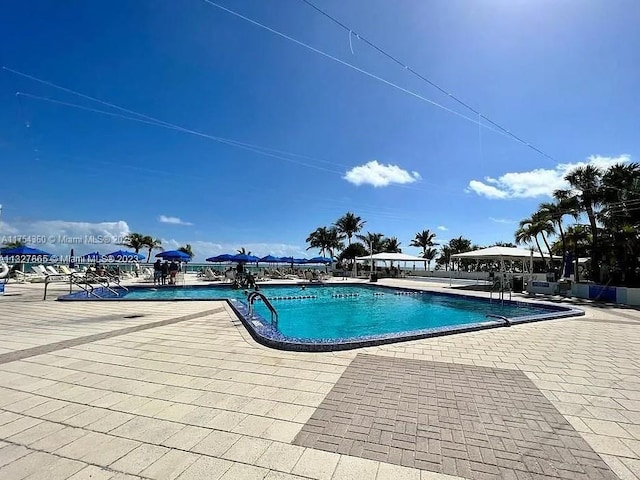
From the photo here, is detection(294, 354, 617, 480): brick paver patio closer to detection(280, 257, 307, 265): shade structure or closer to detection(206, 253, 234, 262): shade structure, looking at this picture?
detection(206, 253, 234, 262): shade structure

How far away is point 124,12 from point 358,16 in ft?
15.6

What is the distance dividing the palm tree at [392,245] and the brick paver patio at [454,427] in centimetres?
3743

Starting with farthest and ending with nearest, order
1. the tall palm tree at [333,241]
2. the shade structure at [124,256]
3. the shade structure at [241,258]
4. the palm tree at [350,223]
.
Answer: the tall palm tree at [333,241] → the palm tree at [350,223] → the shade structure at [124,256] → the shade structure at [241,258]

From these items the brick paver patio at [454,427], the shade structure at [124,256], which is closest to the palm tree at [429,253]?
the shade structure at [124,256]

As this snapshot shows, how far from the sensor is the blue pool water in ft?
29.2

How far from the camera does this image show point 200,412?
2773 mm

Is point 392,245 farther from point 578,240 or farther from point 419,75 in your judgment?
point 419,75

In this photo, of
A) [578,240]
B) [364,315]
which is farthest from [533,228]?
[364,315]

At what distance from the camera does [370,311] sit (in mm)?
11695

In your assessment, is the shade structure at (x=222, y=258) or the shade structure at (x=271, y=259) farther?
the shade structure at (x=271, y=259)

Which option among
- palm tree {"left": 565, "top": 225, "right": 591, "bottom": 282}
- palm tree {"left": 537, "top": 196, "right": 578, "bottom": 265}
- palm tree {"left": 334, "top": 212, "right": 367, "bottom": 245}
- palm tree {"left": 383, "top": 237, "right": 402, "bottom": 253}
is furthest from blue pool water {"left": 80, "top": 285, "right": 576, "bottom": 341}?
palm tree {"left": 383, "top": 237, "right": 402, "bottom": 253}

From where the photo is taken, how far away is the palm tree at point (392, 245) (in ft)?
133

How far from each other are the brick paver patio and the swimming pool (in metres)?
1.73

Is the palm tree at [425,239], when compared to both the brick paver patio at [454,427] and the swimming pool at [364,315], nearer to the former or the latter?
the swimming pool at [364,315]
